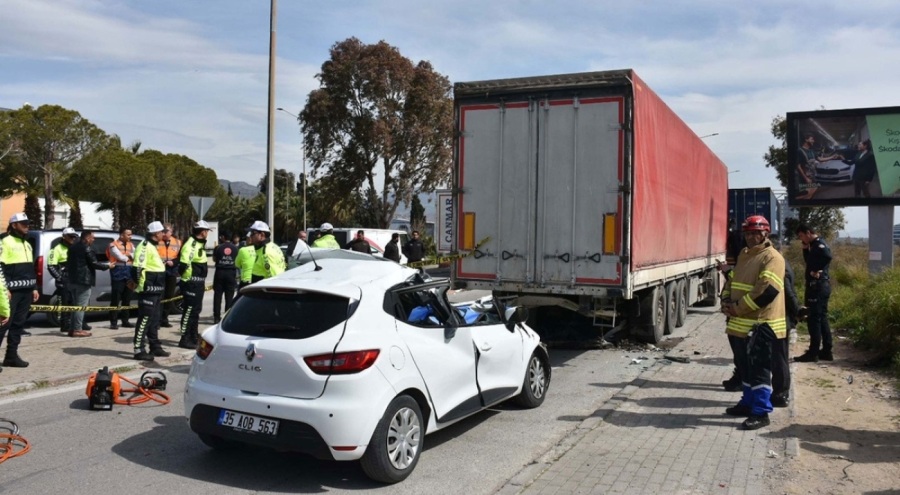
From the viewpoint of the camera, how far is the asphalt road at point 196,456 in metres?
5.01

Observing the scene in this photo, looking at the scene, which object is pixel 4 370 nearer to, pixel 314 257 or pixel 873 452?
pixel 314 257

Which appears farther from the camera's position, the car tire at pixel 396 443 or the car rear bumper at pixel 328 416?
the car tire at pixel 396 443

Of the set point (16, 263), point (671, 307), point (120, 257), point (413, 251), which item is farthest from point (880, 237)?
point (16, 263)

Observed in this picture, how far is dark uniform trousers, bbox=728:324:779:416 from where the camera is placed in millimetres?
6531

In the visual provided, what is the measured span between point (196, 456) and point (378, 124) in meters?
31.6

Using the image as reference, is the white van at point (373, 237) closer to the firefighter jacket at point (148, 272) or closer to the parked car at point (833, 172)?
the parked car at point (833, 172)

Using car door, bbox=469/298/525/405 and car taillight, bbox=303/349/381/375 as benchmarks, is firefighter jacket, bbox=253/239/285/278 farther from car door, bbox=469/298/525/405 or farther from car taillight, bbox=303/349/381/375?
car taillight, bbox=303/349/381/375

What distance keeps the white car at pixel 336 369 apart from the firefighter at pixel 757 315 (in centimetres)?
270

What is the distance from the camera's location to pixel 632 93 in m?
9.34

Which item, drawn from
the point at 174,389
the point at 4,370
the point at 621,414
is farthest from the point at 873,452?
the point at 4,370

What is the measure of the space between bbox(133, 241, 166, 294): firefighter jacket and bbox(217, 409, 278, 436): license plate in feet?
16.1

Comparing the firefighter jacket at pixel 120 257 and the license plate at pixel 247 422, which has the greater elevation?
the firefighter jacket at pixel 120 257

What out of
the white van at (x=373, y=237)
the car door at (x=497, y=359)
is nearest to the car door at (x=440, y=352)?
the car door at (x=497, y=359)

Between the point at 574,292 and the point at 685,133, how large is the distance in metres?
4.87
